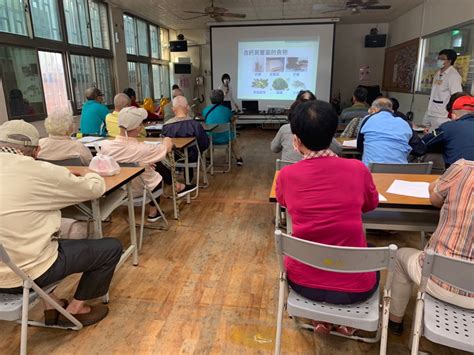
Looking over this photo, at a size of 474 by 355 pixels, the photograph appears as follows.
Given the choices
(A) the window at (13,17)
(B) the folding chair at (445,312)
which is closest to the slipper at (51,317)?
(B) the folding chair at (445,312)

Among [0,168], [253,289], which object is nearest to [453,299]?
[253,289]

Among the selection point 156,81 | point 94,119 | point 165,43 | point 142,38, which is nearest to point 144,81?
point 156,81

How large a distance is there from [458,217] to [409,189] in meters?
0.62

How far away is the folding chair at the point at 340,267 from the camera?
121cm

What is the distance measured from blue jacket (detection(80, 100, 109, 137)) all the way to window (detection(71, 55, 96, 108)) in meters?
2.23

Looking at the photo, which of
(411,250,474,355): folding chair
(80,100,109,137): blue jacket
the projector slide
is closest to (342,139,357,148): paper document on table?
(411,250,474,355): folding chair

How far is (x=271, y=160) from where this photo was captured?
5.93m

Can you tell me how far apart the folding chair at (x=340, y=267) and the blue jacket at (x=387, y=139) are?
5.21ft

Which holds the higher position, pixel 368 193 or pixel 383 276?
pixel 368 193

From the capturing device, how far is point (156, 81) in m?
10.5

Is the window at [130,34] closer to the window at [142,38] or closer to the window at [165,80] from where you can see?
the window at [142,38]

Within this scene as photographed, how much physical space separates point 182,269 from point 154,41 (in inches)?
363

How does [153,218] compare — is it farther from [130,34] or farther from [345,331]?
[130,34]

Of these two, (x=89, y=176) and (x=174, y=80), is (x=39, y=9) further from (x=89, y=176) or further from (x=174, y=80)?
(x=174, y=80)
